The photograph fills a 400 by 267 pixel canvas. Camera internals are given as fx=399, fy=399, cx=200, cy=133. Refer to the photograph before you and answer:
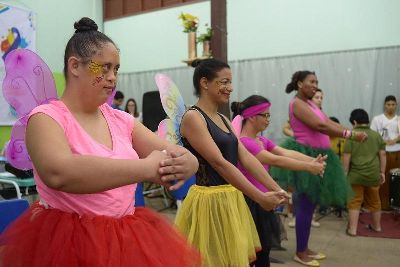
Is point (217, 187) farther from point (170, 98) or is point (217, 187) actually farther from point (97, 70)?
point (97, 70)

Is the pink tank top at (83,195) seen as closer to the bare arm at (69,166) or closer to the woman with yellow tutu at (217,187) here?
the bare arm at (69,166)

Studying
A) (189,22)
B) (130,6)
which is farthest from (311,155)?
(130,6)

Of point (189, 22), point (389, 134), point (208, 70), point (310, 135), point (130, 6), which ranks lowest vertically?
point (389, 134)

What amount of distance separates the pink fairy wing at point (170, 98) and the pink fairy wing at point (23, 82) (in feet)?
2.27

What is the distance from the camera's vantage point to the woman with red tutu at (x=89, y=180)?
1017 mm

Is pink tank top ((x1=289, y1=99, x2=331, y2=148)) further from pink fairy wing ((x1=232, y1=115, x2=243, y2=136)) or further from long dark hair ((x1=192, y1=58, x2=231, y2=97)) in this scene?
long dark hair ((x1=192, y1=58, x2=231, y2=97))

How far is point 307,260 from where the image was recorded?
356 cm

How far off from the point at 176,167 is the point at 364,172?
4170mm

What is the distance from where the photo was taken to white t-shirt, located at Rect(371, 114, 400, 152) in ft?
18.7

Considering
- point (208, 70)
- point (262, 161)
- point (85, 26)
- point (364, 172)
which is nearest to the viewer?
point (85, 26)

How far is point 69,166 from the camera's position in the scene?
98 cm

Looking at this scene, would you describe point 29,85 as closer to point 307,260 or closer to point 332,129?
point 332,129

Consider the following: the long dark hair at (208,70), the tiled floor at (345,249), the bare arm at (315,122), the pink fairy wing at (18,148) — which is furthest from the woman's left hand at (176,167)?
the tiled floor at (345,249)

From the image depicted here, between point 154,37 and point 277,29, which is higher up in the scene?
point 154,37
